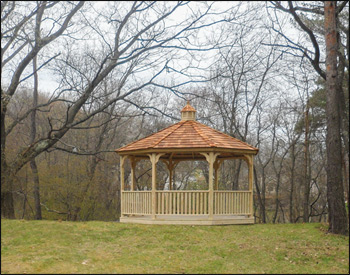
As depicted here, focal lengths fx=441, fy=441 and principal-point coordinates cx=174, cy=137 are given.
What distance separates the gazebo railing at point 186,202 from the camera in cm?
1463

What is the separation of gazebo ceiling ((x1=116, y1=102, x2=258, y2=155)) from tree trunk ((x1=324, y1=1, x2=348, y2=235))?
3658 millimetres

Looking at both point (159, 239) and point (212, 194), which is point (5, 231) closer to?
point (159, 239)

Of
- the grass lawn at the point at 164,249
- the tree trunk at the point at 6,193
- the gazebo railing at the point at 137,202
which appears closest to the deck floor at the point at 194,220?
the gazebo railing at the point at 137,202

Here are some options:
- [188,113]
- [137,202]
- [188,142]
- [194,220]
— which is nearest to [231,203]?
[194,220]

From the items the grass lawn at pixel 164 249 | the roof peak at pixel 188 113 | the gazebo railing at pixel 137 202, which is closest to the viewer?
the grass lawn at pixel 164 249

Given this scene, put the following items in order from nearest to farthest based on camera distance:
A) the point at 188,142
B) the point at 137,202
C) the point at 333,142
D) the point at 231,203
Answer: the point at 333,142 < the point at 188,142 < the point at 231,203 < the point at 137,202

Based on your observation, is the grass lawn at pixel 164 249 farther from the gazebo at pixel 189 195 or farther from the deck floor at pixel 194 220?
the gazebo at pixel 189 195

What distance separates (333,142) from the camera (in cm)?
1201

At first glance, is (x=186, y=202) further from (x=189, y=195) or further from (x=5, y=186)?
(x=5, y=186)

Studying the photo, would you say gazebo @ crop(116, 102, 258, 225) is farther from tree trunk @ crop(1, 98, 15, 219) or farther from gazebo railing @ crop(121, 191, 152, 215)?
tree trunk @ crop(1, 98, 15, 219)

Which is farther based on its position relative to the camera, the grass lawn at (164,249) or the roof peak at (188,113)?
the roof peak at (188,113)

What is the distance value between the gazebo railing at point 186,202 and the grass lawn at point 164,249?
1154mm

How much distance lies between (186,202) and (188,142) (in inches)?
78.7

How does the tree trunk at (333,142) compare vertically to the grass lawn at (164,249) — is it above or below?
above
